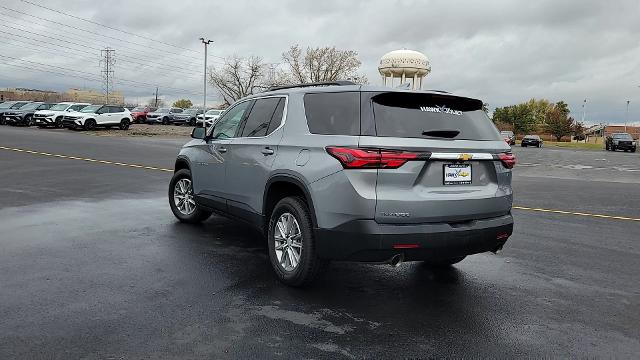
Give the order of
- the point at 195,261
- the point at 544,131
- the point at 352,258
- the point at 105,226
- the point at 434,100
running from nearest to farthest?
the point at 352,258
the point at 434,100
the point at 195,261
the point at 105,226
the point at 544,131

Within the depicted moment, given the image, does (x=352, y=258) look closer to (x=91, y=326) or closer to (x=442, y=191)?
(x=442, y=191)

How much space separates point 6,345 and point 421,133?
3352 millimetres

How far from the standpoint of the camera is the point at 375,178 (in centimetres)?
397

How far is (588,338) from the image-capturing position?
12.3 feet

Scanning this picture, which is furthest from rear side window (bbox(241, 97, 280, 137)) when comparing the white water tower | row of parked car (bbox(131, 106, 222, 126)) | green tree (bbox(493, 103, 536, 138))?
green tree (bbox(493, 103, 536, 138))

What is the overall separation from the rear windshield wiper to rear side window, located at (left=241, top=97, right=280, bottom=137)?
5.76 ft

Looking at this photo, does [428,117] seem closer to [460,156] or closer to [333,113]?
[460,156]

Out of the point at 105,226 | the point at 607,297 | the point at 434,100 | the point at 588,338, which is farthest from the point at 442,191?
the point at 105,226

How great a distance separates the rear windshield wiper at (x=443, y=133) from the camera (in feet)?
13.8

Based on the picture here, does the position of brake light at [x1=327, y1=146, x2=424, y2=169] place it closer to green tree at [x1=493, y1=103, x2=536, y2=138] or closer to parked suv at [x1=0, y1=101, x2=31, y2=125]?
parked suv at [x1=0, y1=101, x2=31, y2=125]

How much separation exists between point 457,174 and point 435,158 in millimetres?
293

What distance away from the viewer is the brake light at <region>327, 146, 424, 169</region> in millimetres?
3959

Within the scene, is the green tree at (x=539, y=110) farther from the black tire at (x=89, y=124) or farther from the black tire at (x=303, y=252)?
the black tire at (x=303, y=252)

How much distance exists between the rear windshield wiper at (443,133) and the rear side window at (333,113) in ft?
1.96
